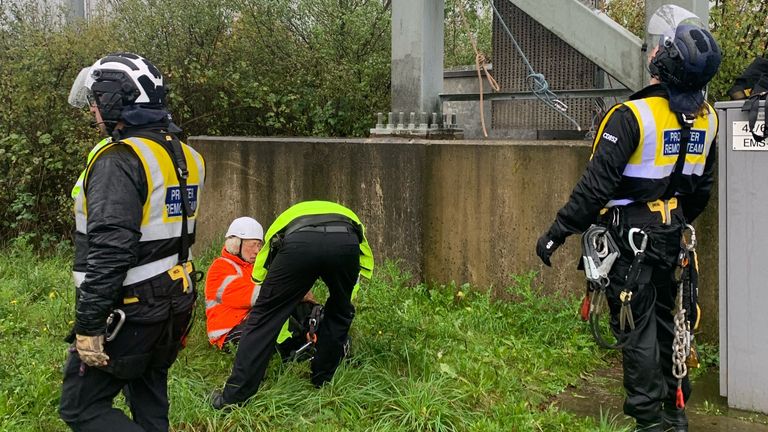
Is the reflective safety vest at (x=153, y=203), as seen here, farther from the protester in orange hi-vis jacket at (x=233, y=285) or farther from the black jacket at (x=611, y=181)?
the black jacket at (x=611, y=181)

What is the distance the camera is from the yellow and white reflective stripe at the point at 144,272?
3430 mm

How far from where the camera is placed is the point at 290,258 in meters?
→ 4.43

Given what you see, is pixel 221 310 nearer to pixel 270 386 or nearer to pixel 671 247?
pixel 270 386

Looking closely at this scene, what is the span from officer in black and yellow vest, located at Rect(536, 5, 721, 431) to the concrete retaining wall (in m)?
1.67

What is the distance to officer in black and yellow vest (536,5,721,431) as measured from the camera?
13.2 feet

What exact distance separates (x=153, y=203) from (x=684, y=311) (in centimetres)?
263

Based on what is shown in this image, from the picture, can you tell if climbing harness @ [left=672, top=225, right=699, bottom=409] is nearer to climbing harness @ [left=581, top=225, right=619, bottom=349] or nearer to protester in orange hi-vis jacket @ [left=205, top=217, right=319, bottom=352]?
climbing harness @ [left=581, top=225, right=619, bottom=349]

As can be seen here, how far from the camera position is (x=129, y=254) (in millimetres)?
3312

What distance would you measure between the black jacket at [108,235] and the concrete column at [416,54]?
4.21 metres

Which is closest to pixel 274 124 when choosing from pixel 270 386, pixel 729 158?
pixel 270 386

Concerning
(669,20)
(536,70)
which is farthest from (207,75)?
(669,20)

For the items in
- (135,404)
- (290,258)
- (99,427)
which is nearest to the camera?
(99,427)

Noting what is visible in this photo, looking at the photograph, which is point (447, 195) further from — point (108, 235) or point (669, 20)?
point (108, 235)

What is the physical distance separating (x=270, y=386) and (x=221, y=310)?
864 millimetres
